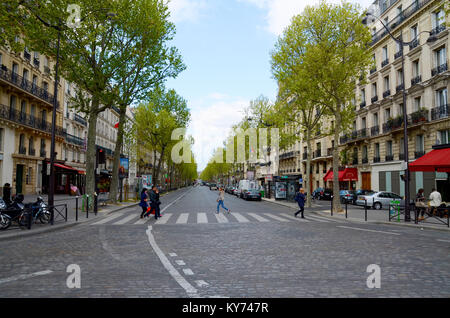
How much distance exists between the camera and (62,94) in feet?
132

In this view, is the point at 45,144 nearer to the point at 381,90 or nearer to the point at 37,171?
the point at 37,171

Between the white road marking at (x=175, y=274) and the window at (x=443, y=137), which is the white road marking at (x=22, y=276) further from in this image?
the window at (x=443, y=137)

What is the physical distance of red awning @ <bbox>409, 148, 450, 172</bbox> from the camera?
18.2 metres

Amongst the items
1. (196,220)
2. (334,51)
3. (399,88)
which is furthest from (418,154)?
(196,220)

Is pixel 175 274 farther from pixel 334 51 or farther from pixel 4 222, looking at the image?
pixel 334 51

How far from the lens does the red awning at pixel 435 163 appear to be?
18.2m

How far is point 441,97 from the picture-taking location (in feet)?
83.4

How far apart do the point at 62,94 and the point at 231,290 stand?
41316 millimetres

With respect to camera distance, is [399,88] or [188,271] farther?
[399,88]

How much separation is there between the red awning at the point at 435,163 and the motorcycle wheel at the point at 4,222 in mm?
19045

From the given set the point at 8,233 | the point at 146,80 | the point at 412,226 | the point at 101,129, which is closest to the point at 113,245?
the point at 8,233

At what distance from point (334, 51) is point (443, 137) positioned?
10.8m

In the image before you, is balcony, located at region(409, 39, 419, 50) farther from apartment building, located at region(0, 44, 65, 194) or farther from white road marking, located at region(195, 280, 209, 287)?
apartment building, located at region(0, 44, 65, 194)

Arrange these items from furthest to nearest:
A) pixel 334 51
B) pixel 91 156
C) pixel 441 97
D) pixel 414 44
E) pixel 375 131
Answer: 1. pixel 375 131
2. pixel 414 44
3. pixel 441 97
4. pixel 334 51
5. pixel 91 156
